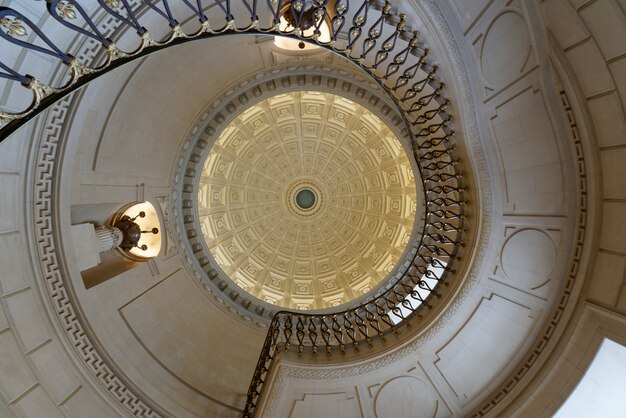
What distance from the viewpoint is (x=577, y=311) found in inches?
166

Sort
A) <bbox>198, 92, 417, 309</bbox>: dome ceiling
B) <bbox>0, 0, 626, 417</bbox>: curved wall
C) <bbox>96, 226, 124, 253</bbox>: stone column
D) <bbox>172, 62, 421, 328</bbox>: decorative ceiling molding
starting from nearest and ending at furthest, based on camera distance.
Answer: <bbox>0, 0, 626, 417</bbox>: curved wall → <bbox>96, 226, 124, 253</bbox>: stone column → <bbox>172, 62, 421, 328</bbox>: decorative ceiling molding → <bbox>198, 92, 417, 309</bbox>: dome ceiling

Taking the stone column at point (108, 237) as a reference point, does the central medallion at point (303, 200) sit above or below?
above

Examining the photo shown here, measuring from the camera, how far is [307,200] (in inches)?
514

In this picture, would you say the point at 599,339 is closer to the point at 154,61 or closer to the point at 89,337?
the point at 89,337

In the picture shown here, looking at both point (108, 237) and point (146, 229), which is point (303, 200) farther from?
point (108, 237)

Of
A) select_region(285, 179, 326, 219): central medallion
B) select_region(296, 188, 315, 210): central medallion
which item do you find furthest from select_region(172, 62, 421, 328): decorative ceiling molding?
select_region(296, 188, 315, 210): central medallion

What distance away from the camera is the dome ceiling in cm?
1081

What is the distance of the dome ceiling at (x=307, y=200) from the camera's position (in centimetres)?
1081

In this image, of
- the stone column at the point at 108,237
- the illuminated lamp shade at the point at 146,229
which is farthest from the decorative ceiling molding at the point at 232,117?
the stone column at the point at 108,237

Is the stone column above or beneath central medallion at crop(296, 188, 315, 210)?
beneath

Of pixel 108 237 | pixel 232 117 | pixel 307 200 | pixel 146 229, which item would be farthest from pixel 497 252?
pixel 307 200

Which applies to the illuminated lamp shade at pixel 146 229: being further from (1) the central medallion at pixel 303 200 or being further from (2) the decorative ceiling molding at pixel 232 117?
(1) the central medallion at pixel 303 200

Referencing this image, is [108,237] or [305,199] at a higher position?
[305,199]

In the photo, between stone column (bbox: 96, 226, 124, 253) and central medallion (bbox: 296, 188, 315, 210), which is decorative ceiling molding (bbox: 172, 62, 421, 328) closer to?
stone column (bbox: 96, 226, 124, 253)
